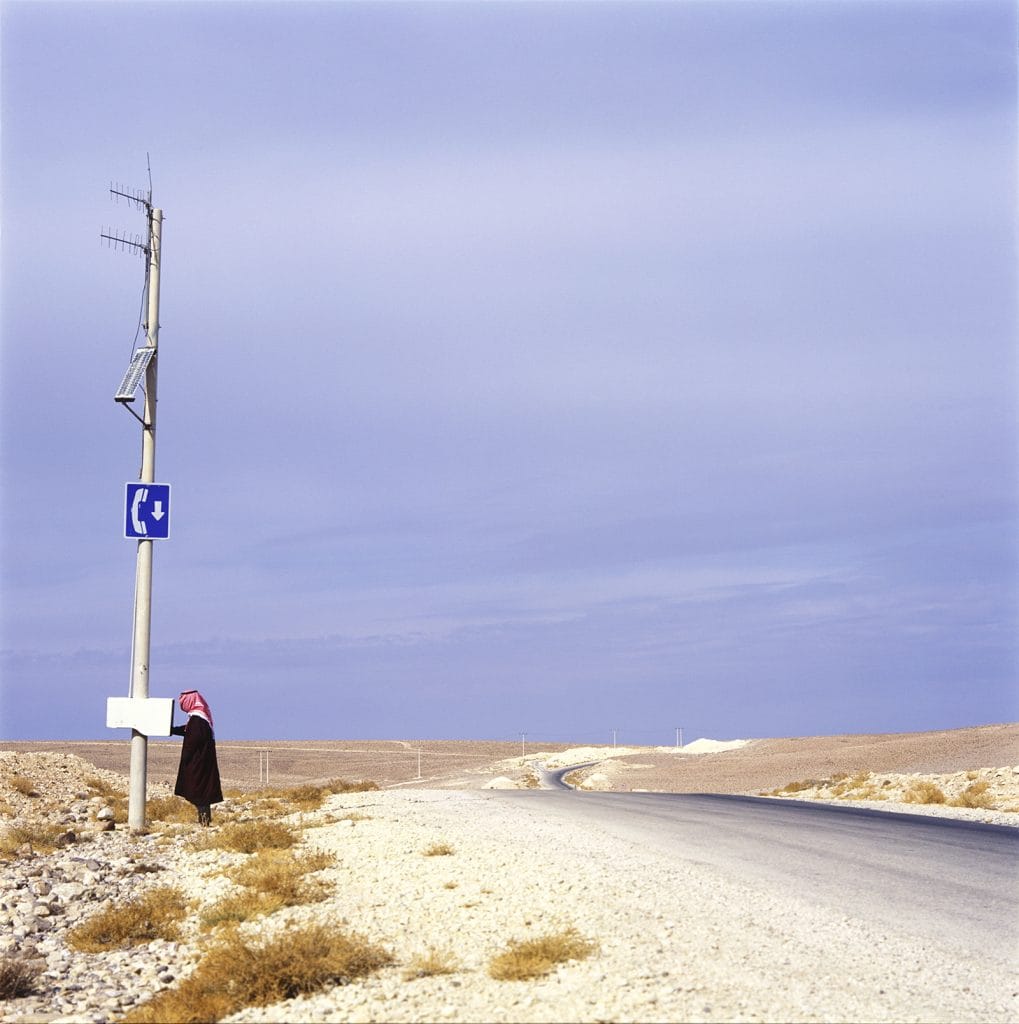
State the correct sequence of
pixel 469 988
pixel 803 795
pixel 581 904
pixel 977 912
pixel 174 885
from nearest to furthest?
pixel 469 988, pixel 581 904, pixel 977 912, pixel 174 885, pixel 803 795

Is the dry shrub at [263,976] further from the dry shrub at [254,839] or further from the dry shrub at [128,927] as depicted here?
the dry shrub at [254,839]

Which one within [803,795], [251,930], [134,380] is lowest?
[803,795]

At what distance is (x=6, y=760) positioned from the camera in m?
29.8

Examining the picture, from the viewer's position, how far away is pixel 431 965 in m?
8.42

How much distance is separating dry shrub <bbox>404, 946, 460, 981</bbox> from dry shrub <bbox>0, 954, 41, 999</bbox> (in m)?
3.84

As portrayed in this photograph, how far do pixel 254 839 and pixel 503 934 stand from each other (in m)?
7.35

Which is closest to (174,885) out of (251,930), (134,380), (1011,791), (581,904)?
(251,930)

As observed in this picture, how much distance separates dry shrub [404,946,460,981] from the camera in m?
8.37

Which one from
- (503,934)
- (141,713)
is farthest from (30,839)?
(503,934)

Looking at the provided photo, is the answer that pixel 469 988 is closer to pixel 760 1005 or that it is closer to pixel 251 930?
pixel 760 1005

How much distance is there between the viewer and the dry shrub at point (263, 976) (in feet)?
27.0

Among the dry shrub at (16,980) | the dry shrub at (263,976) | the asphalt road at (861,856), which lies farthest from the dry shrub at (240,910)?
the asphalt road at (861,856)

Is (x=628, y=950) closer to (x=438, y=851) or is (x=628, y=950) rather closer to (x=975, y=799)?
(x=438, y=851)

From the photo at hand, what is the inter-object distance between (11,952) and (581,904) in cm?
588
